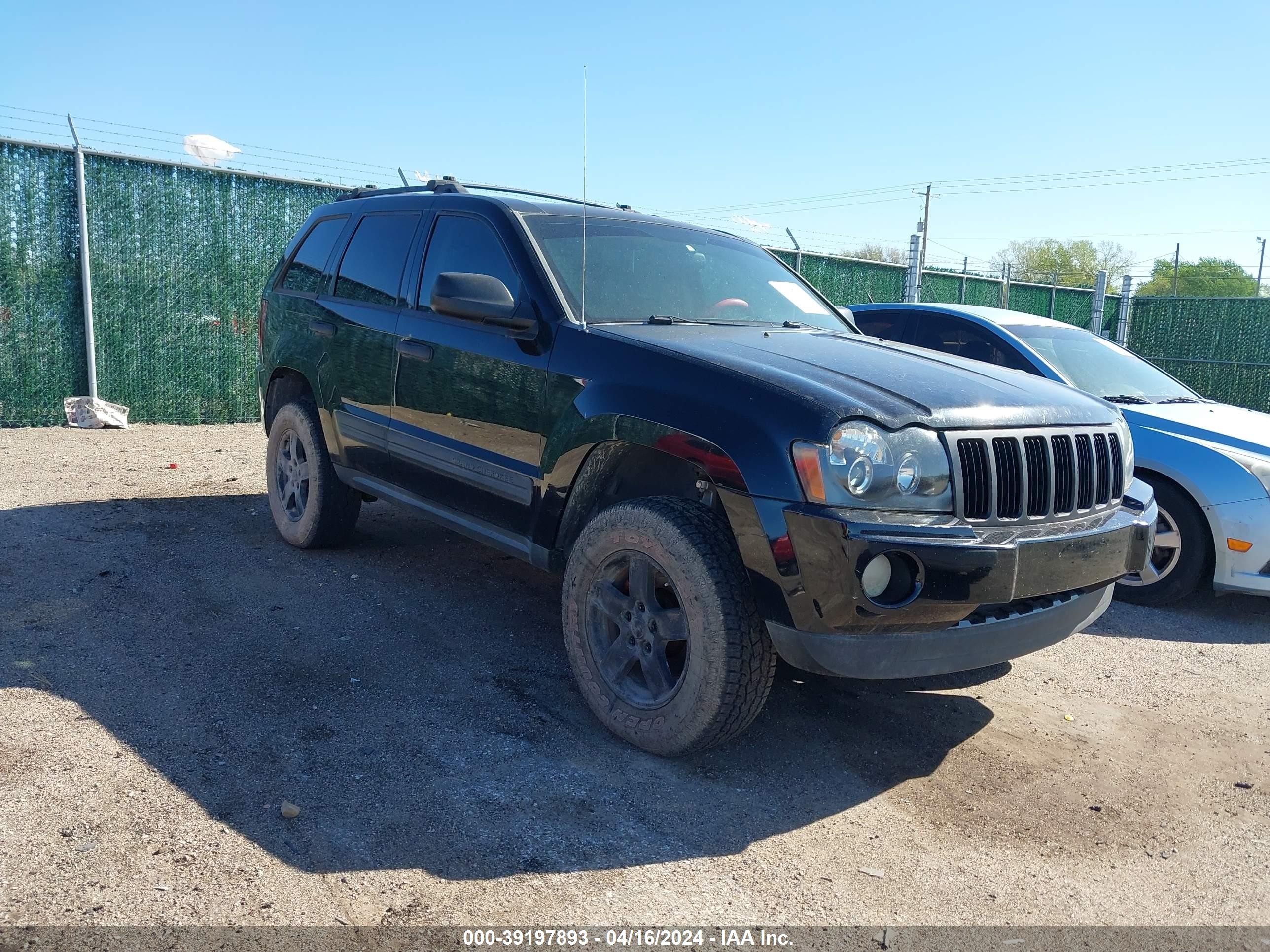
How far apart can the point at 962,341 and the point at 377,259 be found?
4.19 meters

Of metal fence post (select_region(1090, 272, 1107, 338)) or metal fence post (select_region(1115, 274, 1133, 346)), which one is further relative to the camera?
metal fence post (select_region(1090, 272, 1107, 338))

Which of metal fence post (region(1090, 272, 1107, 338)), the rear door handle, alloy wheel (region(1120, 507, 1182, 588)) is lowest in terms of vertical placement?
alloy wheel (region(1120, 507, 1182, 588))

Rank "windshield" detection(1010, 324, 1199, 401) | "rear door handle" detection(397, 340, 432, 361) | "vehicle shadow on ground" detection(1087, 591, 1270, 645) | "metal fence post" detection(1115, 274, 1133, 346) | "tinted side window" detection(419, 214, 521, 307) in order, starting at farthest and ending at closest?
"metal fence post" detection(1115, 274, 1133, 346) < "windshield" detection(1010, 324, 1199, 401) < "vehicle shadow on ground" detection(1087, 591, 1270, 645) < "rear door handle" detection(397, 340, 432, 361) < "tinted side window" detection(419, 214, 521, 307)

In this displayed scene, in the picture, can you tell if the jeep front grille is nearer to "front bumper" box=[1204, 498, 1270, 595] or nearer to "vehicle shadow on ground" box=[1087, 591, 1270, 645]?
"vehicle shadow on ground" box=[1087, 591, 1270, 645]

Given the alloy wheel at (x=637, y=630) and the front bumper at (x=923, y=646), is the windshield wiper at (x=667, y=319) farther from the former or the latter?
the front bumper at (x=923, y=646)

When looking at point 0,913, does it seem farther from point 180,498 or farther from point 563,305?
point 180,498

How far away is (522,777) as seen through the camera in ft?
10.4

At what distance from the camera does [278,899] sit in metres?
2.49

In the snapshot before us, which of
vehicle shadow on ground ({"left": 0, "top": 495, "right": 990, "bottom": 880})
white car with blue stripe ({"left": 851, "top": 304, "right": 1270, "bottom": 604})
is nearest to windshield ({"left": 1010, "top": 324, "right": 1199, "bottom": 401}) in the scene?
white car with blue stripe ({"left": 851, "top": 304, "right": 1270, "bottom": 604})

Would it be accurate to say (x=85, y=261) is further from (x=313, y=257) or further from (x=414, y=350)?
(x=414, y=350)

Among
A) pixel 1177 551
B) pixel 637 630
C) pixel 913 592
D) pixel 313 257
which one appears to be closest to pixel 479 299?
pixel 637 630

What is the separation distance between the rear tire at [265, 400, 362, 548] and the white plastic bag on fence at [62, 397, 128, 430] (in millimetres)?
4566

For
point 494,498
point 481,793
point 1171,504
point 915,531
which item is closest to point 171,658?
point 494,498

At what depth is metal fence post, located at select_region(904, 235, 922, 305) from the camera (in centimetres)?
1434
